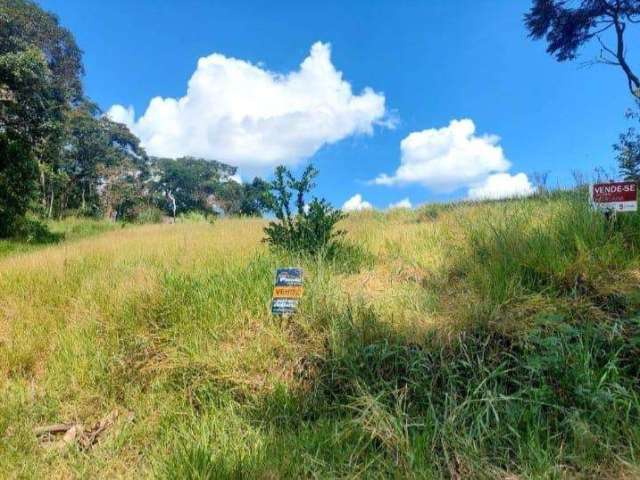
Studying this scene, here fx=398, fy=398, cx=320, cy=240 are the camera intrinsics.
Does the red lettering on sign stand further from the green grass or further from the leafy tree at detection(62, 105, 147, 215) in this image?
the leafy tree at detection(62, 105, 147, 215)

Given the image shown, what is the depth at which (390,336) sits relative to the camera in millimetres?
2689

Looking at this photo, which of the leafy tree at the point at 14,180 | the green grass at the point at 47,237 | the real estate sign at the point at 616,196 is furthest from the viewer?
the leafy tree at the point at 14,180

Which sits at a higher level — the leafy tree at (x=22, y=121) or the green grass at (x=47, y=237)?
the leafy tree at (x=22, y=121)

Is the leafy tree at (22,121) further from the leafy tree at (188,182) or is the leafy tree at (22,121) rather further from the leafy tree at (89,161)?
the leafy tree at (188,182)

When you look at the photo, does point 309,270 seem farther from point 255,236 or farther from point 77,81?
point 77,81

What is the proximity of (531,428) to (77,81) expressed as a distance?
28097 mm

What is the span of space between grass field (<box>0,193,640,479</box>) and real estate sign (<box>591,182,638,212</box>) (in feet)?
0.47

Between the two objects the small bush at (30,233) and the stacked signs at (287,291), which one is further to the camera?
the small bush at (30,233)

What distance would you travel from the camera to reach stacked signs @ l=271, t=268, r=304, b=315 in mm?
3055

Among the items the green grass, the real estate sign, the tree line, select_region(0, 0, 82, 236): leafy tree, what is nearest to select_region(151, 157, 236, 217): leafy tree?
the tree line

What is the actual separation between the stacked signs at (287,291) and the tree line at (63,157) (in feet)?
5.73

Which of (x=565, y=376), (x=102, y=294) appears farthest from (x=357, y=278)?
(x=102, y=294)

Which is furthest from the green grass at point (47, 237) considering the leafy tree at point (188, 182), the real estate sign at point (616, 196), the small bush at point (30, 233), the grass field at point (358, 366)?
the leafy tree at point (188, 182)

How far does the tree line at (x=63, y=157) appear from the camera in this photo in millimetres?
11500
